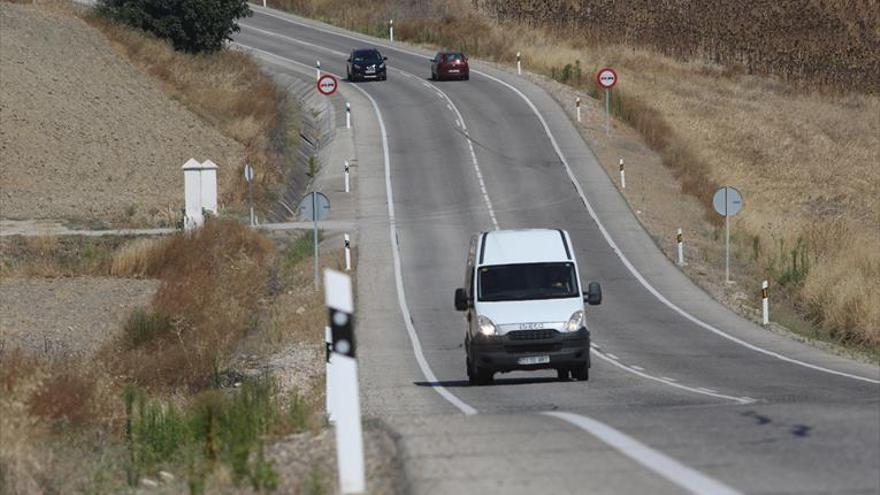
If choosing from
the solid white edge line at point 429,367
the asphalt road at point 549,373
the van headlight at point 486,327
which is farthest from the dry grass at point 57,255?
the van headlight at point 486,327

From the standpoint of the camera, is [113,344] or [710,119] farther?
[710,119]

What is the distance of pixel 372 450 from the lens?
37.0ft

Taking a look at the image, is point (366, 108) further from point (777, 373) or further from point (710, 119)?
point (777, 373)

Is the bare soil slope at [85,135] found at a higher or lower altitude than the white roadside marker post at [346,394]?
higher

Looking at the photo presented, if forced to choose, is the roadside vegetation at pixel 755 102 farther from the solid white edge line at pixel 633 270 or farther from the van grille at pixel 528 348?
the van grille at pixel 528 348

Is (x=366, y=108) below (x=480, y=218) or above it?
above

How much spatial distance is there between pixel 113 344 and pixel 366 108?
3637 centimetres

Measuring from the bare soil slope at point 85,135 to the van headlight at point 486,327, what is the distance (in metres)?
21.9

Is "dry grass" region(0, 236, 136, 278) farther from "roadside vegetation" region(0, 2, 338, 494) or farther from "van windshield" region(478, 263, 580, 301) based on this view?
"van windshield" region(478, 263, 580, 301)

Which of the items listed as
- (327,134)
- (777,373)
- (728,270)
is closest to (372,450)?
(777,373)

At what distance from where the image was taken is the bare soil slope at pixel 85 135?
44.1 m

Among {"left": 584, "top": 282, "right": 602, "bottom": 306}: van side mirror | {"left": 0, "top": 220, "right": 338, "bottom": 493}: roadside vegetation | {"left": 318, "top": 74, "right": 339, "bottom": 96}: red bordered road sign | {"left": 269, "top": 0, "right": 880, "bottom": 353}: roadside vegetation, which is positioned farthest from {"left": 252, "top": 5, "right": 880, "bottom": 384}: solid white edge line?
{"left": 318, "top": 74, "right": 339, "bottom": 96}: red bordered road sign

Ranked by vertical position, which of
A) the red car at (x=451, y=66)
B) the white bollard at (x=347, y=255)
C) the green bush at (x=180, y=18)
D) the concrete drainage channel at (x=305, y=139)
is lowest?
the white bollard at (x=347, y=255)

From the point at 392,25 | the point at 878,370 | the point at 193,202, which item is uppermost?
the point at 392,25
